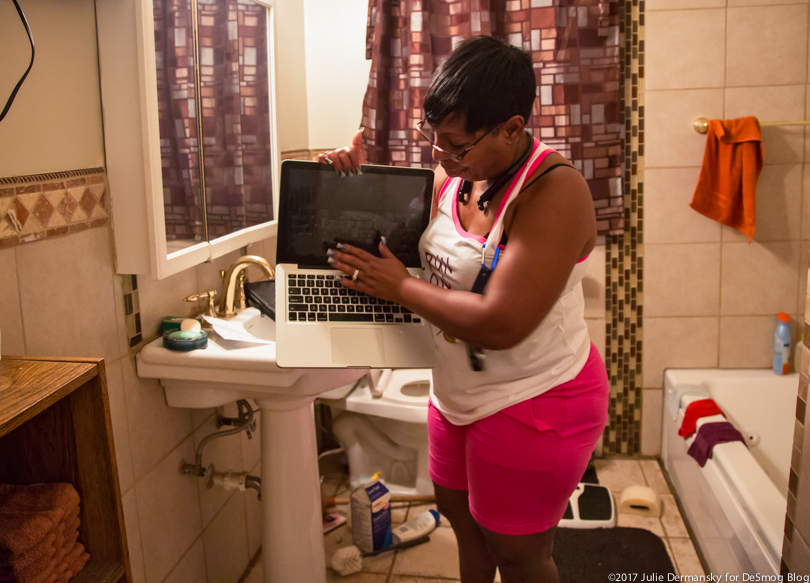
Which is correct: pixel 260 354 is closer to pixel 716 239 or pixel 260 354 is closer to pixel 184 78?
pixel 184 78

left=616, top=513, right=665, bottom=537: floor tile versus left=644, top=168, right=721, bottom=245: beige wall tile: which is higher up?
left=644, top=168, right=721, bottom=245: beige wall tile

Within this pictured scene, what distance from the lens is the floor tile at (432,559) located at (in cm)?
196

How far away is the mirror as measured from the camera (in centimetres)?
143

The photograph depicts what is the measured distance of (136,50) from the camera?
1.24m

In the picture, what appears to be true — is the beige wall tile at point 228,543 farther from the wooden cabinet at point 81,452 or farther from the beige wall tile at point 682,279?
the beige wall tile at point 682,279

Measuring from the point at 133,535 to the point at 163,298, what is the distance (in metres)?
0.50

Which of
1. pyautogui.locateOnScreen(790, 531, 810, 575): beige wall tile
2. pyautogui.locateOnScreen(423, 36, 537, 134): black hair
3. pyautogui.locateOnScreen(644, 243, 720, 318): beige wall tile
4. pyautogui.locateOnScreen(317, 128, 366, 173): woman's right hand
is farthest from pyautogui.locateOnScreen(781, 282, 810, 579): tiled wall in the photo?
pyautogui.locateOnScreen(644, 243, 720, 318): beige wall tile

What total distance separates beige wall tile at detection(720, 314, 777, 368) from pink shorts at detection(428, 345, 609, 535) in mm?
1414

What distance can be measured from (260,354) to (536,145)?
2.30ft

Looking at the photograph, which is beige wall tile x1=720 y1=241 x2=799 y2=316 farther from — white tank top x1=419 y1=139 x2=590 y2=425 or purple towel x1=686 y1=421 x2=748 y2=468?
white tank top x1=419 y1=139 x2=590 y2=425

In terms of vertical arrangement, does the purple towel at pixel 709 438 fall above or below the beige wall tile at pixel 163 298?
below

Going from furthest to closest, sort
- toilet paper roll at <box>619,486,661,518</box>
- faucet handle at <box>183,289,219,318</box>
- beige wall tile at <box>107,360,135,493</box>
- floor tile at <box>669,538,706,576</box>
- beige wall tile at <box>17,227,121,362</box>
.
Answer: toilet paper roll at <box>619,486,661,518</box> → floor tile at <box>669,538,706,576</box> → faucet handle at <box>183,289,219,318</box> → beige wall tile at <box>107,360,135,493</box> → beige wall tile at <box>17,227,121,362</box>

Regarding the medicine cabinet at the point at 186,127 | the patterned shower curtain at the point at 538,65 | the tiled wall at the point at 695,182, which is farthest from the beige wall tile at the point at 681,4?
the medicine cabinet at the point at 186,127

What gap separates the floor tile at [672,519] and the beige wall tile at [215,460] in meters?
1.32
